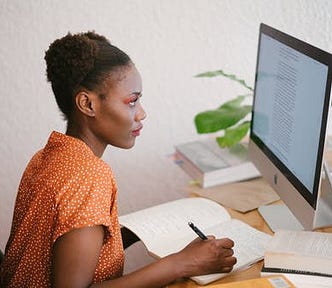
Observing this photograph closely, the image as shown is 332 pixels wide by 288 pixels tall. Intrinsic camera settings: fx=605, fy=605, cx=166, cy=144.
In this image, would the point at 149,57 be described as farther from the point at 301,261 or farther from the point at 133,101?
the point at 301,261

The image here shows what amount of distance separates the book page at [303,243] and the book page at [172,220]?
0.22 meters

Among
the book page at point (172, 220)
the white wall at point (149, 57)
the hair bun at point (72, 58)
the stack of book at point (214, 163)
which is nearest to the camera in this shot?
the hair bun at point (72, 58)

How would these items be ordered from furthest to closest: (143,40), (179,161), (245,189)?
(143,40)
(179,161)
(245,189)

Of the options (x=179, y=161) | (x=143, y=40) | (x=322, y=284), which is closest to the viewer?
(x=322, y=284)

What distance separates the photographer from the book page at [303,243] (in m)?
1.14

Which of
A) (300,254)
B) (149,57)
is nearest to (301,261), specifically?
(300,254)

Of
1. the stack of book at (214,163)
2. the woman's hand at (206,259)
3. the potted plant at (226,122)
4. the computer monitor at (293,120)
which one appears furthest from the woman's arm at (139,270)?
the potted plant at (226,122)

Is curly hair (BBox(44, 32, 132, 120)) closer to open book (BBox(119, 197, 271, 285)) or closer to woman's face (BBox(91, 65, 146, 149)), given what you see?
woman's face (BBox(91, 65, 146, 149))

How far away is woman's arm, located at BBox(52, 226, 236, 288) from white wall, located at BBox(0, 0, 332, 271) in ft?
2.94

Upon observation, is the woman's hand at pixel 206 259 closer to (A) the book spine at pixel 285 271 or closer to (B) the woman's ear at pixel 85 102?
(A) the book spine at pixel 285 271

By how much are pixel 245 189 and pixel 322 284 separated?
22.6 inches

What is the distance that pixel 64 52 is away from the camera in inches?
48.0

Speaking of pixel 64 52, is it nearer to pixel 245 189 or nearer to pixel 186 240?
pixel 186 240

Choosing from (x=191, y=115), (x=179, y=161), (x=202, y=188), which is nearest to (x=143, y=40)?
(x=191, y=115)
